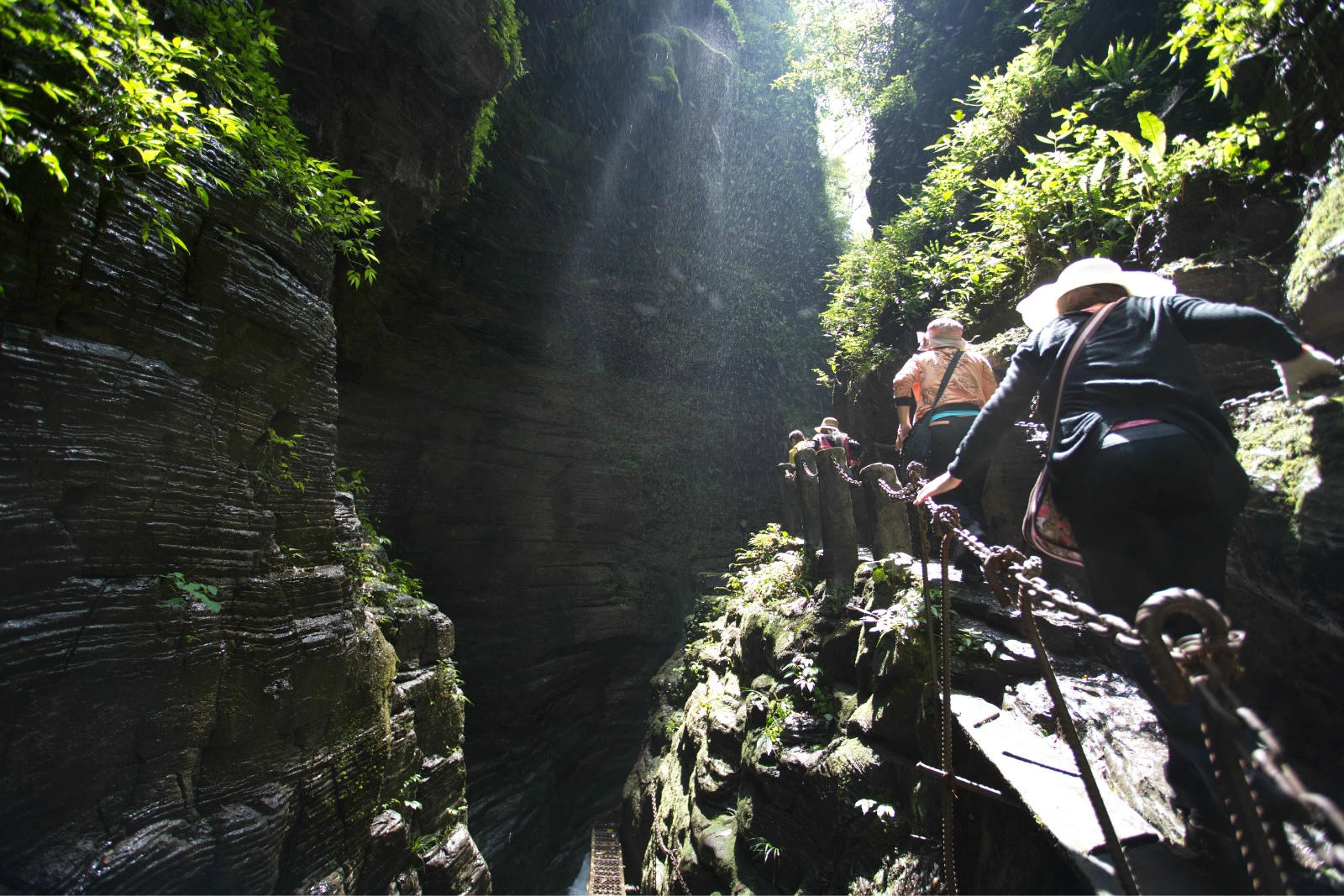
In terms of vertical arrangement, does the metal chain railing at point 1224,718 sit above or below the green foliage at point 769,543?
below

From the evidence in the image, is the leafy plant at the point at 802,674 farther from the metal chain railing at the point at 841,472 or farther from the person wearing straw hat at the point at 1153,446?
the person wearing straw hat at the point at 1153,446

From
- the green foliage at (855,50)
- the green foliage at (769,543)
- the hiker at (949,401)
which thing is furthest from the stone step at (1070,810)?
the green foliage at (855,50)

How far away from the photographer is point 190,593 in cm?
315

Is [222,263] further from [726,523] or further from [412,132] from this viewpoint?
[726,523]

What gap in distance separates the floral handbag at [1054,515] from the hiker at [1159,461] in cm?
2

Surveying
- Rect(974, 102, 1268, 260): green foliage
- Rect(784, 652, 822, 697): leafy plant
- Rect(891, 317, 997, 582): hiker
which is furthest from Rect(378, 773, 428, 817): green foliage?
Rect(974, 102, 1268, 260): green foliage

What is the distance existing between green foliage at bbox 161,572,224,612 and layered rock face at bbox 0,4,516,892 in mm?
11

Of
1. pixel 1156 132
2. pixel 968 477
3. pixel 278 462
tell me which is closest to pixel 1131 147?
pixel 1156 132

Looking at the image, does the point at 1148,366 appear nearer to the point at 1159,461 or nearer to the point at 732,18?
the point at 1159,461

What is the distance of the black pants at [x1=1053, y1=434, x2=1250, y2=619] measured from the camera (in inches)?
66.2

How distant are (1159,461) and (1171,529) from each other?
0.21m

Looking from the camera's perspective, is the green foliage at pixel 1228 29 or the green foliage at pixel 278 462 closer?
the green foliage at pixel 1228 29

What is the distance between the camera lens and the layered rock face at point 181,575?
8.29 ft

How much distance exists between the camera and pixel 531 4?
1304cm
